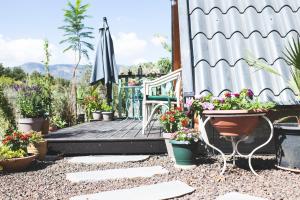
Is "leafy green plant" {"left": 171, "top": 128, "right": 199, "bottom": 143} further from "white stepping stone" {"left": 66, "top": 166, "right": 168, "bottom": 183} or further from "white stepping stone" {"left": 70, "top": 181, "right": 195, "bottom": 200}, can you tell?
"white stepping stone" {"left": 70, "top": 181, "right": 195, "bottom": 200}

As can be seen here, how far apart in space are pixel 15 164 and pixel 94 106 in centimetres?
594

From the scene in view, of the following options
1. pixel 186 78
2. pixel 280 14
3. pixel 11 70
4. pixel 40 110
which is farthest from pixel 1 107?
pixel 11 70

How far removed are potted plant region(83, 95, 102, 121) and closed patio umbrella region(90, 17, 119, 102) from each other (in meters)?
0.88

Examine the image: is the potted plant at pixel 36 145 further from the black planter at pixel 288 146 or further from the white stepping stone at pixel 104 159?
the black planter at pixel 288 146

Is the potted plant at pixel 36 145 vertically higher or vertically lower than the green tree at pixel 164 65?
lower

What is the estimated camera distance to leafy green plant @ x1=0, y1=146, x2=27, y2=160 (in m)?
4.84

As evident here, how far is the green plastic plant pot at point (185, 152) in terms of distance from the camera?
4.71 m

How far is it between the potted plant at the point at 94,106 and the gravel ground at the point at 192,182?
5536 millimetres

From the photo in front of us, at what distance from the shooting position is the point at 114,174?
14.8 feet

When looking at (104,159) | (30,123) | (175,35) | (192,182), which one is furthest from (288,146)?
(30,123)

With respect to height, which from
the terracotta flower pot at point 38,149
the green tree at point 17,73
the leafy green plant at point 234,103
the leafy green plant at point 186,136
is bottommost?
the terracotta flower pot at point 38,149

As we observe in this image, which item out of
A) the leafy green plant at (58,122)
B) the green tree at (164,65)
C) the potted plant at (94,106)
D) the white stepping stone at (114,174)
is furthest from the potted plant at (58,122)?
the green tree at (164,65)

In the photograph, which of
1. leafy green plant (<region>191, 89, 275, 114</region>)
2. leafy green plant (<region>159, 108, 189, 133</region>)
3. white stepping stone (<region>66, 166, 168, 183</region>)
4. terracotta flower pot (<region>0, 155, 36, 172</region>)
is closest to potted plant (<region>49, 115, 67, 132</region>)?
terracotta flower pot (<region>0, 155, 36, 172</region>)

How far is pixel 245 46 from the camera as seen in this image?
513cm
